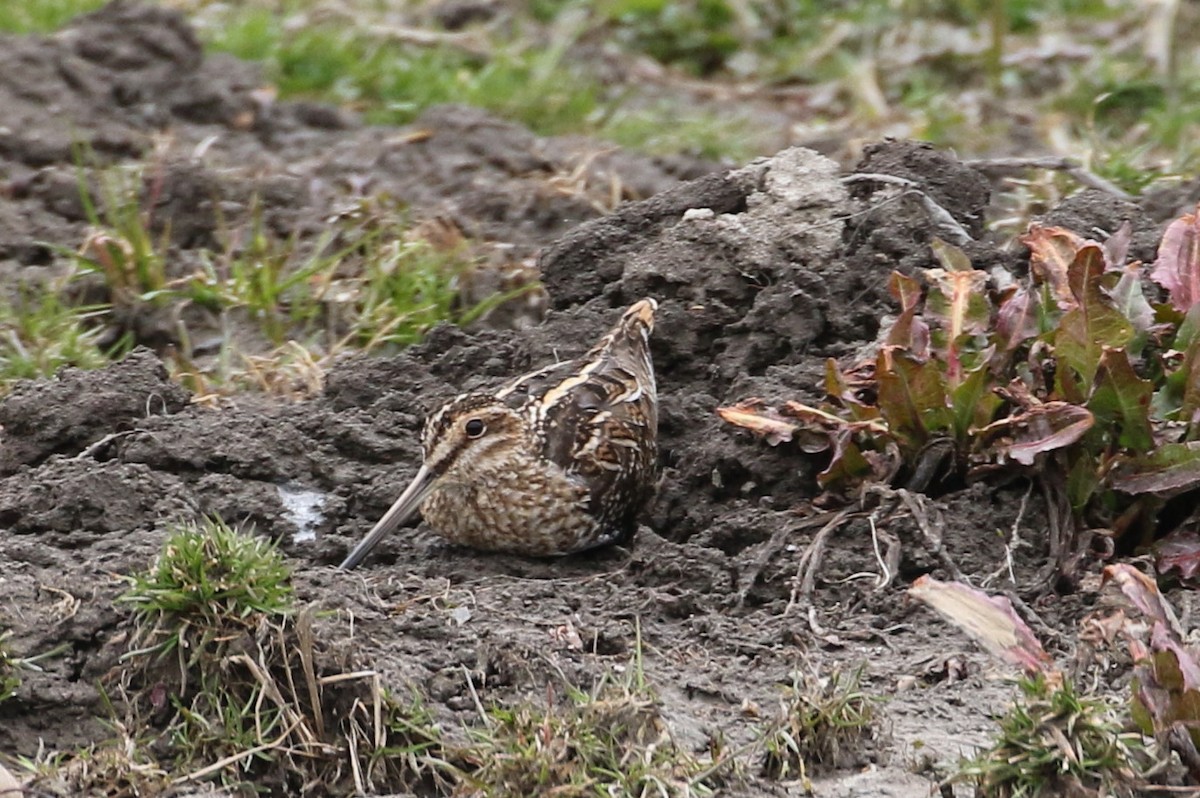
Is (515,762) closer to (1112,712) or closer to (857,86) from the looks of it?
(1112,712)

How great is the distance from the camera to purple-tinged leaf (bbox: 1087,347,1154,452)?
4.84 m

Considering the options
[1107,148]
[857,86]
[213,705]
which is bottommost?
[857,86]

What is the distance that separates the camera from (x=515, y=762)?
12.7ft

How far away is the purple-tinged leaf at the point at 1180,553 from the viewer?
4.84 meters

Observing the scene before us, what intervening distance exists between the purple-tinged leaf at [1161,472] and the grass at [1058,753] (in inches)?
47.7

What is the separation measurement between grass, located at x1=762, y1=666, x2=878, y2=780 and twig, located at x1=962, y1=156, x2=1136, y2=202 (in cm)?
286

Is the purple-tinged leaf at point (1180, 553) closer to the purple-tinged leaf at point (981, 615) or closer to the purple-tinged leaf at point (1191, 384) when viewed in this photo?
the purple-tinged leaf at point (1191, 384)

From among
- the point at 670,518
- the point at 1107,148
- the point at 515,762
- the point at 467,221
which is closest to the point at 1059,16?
the point at 1107,148

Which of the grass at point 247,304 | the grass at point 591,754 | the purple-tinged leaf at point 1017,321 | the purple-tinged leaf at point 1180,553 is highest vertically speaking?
the purple-tinged leaf at point 1017,321

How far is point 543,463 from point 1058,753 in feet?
7.54

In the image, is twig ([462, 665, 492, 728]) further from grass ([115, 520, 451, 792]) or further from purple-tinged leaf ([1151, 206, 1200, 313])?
purple-tinged leaf ([1151, 206, 1200, 313])

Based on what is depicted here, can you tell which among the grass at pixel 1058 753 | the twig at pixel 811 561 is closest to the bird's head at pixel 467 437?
the twig at pixel 811 561

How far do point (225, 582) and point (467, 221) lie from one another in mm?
3848

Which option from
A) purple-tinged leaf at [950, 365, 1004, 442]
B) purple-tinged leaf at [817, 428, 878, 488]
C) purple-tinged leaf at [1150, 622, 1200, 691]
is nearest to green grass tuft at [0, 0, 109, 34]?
purple-tinged leaf at [817, 428, 878, 488]
